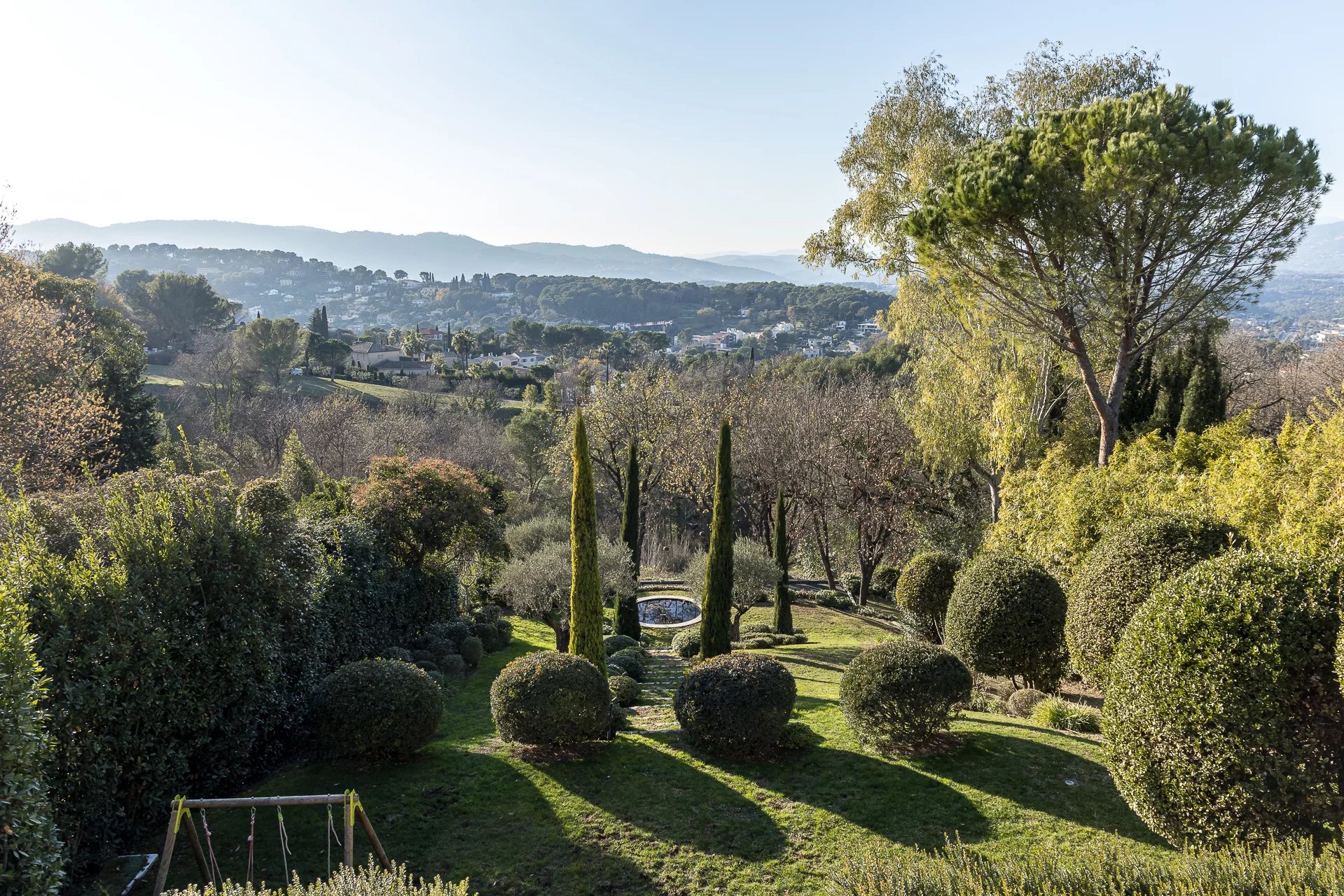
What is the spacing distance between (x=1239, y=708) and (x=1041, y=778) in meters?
3.00

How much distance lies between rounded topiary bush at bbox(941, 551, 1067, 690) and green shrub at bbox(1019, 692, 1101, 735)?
804 mm

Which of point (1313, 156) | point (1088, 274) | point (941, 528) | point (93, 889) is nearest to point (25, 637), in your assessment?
point (93, 889)

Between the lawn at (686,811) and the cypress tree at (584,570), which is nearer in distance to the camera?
the lawn at (686,811)

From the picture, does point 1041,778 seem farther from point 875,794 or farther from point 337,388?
point 337,388

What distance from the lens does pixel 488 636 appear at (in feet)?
59.6

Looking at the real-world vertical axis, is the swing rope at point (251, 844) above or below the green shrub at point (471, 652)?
above

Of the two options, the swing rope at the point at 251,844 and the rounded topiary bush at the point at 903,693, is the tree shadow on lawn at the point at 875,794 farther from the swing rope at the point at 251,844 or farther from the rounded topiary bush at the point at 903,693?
the swing rope at the point at 251,844

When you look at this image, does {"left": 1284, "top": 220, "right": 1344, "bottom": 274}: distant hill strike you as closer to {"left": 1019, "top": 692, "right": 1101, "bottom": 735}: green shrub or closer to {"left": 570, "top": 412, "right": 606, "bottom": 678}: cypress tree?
{"left": 1019, "top": 692, "right": 1101, "bottom": 735}: green shrub

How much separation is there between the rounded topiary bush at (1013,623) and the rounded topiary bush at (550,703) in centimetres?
571

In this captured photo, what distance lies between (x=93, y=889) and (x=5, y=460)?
1297cm

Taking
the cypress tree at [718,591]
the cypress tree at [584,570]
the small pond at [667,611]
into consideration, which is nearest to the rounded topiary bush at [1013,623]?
the cypress tree at [718,591]

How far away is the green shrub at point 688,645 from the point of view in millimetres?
18078

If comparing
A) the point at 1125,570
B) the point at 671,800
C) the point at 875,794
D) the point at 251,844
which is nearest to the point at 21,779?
the point at 251,844

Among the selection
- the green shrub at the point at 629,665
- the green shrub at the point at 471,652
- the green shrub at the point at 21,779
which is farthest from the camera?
the green shrub at the point at 471,652
